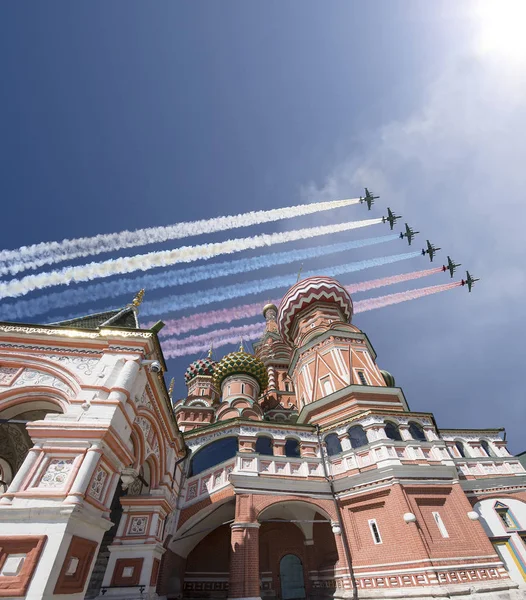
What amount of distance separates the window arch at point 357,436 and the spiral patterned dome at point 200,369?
21.7m

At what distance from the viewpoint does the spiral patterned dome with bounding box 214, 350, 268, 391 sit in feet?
96.5

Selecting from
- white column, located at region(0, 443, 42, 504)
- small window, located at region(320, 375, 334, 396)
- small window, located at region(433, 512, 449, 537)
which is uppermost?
small window, located at region(320, 375, 334, 396)

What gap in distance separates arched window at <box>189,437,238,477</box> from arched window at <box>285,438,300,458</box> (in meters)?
2.50

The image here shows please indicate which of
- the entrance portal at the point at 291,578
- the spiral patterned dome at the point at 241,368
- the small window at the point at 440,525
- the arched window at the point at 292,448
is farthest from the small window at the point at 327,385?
the spiral patterned dome at the point at 241,368

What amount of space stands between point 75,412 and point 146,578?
5921 mm

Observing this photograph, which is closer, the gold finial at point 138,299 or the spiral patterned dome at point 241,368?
the gold finial at point 138,299

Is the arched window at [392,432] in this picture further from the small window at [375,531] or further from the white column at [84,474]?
the white column at [84,474]

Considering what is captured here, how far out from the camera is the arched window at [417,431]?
15.8 m

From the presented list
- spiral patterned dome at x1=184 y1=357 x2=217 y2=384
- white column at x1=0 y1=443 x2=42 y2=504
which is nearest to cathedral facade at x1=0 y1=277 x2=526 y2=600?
white column at x1=0 y1=443 x2=42 y2=504

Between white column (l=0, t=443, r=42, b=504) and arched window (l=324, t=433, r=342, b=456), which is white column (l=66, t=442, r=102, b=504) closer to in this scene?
white column (l=0, t=443, r=42, b=504)

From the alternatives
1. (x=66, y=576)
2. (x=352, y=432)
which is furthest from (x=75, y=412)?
(x=352, y=432)

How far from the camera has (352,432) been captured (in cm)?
1591

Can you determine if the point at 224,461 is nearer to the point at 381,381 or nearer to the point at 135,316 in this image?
the point at 135,316

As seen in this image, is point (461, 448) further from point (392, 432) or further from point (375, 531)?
point (375, 531)
